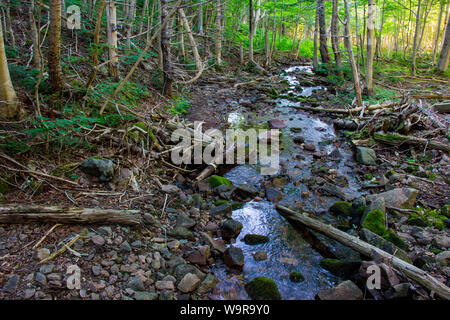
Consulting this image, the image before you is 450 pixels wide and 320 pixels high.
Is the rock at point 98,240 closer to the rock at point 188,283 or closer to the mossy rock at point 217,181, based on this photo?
the rock at point 188,283

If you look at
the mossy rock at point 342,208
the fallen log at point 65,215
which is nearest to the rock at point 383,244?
the mossy rock at point 342,208

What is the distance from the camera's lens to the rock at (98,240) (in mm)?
3275

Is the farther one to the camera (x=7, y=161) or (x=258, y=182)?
(x=258, y=182)

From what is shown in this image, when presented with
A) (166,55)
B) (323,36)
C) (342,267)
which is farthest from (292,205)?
(323,36)

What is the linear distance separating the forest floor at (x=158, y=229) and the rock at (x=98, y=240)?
0.01 metres

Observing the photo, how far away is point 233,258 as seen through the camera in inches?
147

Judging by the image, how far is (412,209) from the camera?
489 cm

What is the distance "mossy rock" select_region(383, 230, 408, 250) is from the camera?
3910mm

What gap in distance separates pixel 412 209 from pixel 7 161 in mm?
6454

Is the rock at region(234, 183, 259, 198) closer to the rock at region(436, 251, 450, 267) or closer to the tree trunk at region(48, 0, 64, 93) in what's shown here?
the rock at region(436, 251, 450, 267)

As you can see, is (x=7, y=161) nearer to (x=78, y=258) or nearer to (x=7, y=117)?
(x=7, y=117)

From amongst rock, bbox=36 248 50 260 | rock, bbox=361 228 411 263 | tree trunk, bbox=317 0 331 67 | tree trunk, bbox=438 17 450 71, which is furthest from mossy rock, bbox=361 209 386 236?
tree trunk, bbox=438 17 450 71

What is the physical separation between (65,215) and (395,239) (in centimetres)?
450
